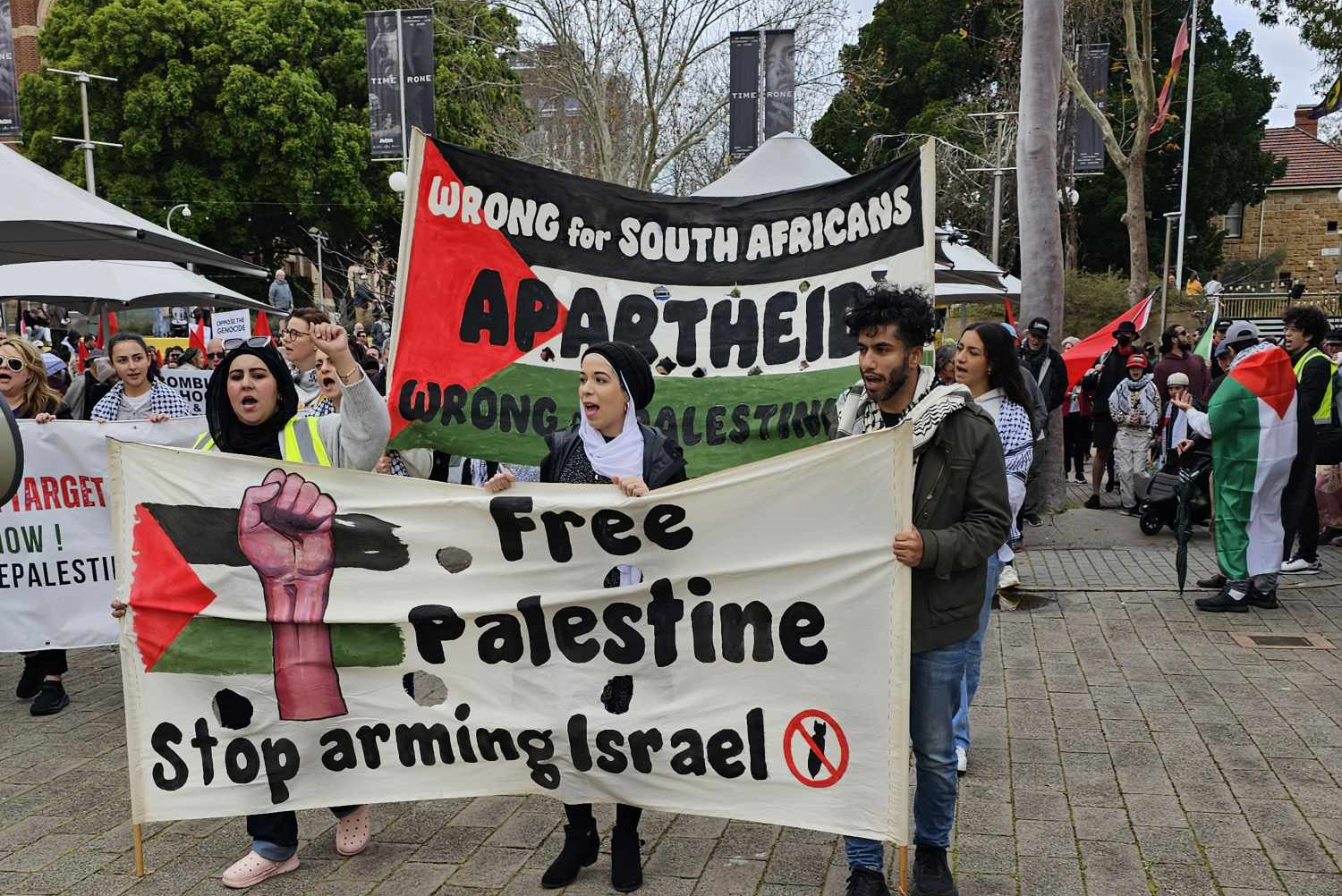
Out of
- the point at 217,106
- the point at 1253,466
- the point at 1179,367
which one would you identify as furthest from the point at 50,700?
the point at 217,106

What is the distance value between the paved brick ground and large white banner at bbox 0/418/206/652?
430 mm

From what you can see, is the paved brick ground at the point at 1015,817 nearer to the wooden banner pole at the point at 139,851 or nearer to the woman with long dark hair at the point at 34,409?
the wooden banner pole at the point at 139,851

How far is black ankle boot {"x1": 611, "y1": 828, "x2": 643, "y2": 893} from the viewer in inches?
144

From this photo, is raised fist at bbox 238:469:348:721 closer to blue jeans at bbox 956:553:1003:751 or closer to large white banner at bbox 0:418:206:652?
blue jeans at bbox 956:553:1003:751

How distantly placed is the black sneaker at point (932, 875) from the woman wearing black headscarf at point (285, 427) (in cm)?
193

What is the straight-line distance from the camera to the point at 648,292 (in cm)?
504

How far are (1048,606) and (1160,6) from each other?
35.4 meters

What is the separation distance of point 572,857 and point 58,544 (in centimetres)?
379

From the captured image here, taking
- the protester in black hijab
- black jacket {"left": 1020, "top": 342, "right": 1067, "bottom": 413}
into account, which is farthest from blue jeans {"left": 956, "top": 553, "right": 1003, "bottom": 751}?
black jacket {"left": 1020, "top": 342, "right": 1067, "bottom": 413}

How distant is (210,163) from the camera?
129 ft

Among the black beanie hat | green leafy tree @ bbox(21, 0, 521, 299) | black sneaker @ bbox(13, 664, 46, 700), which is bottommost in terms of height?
black sneaker @ bbox(13, 664, 46, 700)

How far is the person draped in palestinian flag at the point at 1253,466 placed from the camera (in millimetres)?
7355

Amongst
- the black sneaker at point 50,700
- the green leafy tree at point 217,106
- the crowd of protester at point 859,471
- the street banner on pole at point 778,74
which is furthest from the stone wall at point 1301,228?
the black sneaker at point 50,700

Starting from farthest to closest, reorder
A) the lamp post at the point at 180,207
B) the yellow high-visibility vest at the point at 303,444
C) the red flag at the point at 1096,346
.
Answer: the lamp post at the point at 180,207
the red flag at the point at 1096,346
the yellow high-visibility vest at the point at 303,444
